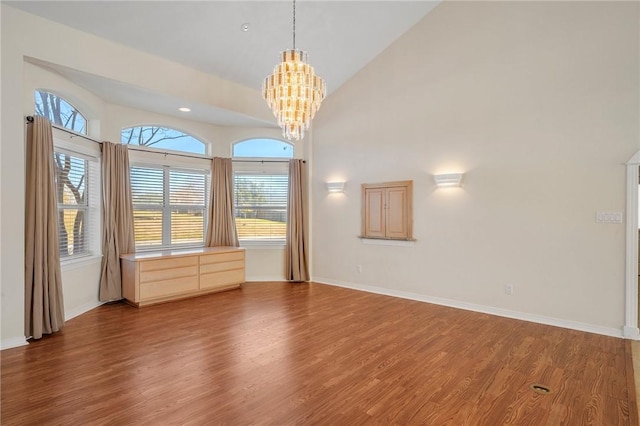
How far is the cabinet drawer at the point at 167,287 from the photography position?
4.87 metres

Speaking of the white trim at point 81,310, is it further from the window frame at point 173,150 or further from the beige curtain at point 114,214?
the window frame at point 173,150

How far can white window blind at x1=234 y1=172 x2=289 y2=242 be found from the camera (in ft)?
22.1

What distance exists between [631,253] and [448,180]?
2207 millimetres

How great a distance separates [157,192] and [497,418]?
5737mm

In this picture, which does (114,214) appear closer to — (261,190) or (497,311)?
(261,190)

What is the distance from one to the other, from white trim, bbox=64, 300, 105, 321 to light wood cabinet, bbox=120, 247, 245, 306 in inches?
14.8

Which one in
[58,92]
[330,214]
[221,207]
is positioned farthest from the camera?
[330,214]

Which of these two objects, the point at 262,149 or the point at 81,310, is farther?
the point at 262,149

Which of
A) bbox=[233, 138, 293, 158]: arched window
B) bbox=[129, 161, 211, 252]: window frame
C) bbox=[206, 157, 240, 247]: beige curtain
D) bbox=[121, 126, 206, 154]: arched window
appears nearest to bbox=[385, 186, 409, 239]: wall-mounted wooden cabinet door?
bbox=[233, 138, 293, 158]: arched window

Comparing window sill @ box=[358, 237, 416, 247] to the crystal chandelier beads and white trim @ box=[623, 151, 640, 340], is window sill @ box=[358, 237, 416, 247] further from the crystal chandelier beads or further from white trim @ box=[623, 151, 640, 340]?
the crystal chandelier beads

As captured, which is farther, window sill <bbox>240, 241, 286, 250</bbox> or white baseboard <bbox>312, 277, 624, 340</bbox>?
window sill <bbox>240, 241, 286, 250</bbox>

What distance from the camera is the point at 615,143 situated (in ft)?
12.5

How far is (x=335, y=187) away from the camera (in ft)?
20.9

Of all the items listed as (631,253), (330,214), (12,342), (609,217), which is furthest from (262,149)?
(631,253)
